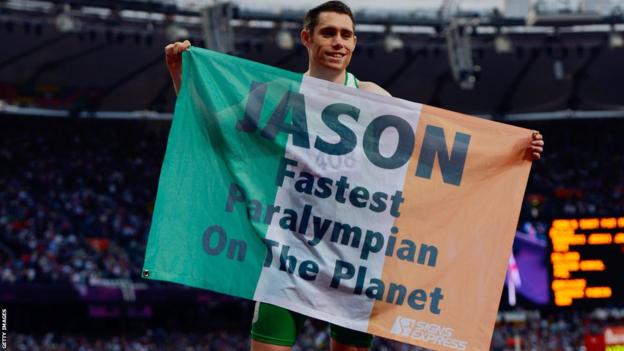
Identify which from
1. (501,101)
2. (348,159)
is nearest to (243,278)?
(348,159)

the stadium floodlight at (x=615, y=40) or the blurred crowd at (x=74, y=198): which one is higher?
the stadium floodlight at (x=615, y=40)

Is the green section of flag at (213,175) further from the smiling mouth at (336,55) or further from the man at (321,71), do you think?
the smiling mouth at (336,55)

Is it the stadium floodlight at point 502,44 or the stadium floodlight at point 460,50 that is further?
the stadium floodlight at point 502,44

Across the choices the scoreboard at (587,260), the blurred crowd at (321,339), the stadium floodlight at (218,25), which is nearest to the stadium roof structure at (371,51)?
the stadium floodlight at (218,25)

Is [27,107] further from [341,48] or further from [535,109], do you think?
[341,48]

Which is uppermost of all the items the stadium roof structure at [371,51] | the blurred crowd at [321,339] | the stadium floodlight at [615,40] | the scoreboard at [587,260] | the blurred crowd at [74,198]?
the stadium floodlight at [615,40]

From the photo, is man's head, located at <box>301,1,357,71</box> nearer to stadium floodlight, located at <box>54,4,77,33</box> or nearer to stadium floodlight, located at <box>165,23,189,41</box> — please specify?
stadium floodlight, located at <box>54,4,77,33</box>

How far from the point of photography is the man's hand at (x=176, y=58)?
Answer: 15.5ft

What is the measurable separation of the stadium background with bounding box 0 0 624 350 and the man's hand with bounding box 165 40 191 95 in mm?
16082

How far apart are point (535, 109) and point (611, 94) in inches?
112

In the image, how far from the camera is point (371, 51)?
3095cm

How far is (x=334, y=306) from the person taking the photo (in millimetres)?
4453

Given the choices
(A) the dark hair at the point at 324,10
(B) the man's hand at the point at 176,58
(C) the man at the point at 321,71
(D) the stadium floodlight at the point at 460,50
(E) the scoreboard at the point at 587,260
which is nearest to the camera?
(C) the man at the point at 321,71

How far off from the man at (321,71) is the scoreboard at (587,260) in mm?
12263
